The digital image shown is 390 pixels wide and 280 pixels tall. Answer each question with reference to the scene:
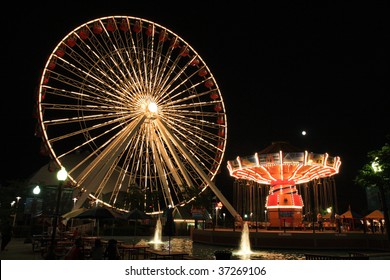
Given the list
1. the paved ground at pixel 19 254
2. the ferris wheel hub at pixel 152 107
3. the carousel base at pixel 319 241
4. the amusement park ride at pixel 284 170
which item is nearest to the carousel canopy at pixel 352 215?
the amusement park ride at pixel 284 170

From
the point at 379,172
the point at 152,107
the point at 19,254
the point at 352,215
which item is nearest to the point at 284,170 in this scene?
the point at 352,215

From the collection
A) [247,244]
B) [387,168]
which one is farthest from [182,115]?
[387,168]

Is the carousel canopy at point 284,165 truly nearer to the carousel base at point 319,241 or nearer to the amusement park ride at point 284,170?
the amusement park ride at point 284,170

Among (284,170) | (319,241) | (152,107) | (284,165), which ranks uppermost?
(152,107)

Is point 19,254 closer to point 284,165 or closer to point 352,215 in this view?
point 284,165

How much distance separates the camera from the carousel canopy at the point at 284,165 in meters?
23.9

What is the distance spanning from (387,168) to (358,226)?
1323 cm

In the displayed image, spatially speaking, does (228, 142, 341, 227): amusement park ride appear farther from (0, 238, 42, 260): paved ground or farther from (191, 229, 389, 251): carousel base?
(0, 238, 42, 260): paved ground

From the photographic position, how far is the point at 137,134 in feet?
79.4

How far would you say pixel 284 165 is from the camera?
81.6 feet

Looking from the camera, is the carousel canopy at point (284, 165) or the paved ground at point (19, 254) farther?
the carousel canopy at point (284, 165)

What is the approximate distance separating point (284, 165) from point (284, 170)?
2.65 ft

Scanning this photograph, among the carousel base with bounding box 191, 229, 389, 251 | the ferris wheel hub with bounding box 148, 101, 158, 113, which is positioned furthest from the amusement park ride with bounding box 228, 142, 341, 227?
the ferris wheel hub with bounding box 148, 101, 158, 113
